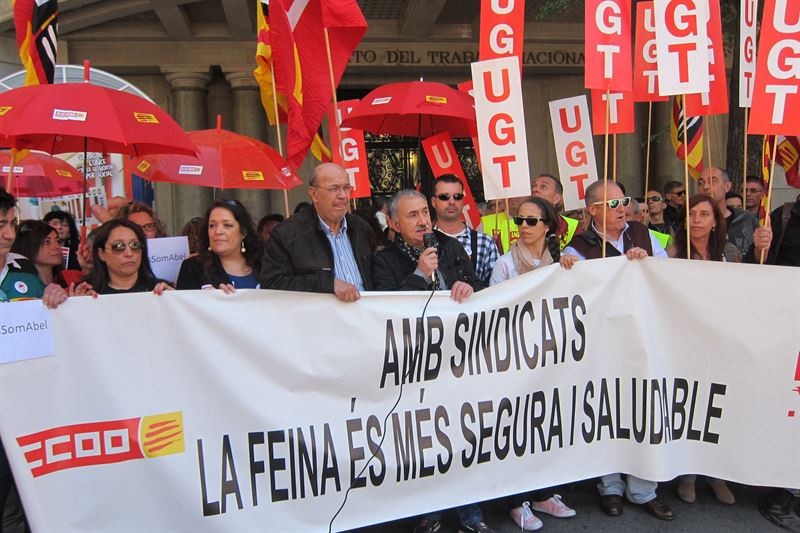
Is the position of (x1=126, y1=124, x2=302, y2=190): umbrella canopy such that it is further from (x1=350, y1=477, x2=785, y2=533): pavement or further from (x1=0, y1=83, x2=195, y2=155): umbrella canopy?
(x1=350, y1=477, x2=785, y2=533): pavement

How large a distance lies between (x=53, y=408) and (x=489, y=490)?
6.97 feet

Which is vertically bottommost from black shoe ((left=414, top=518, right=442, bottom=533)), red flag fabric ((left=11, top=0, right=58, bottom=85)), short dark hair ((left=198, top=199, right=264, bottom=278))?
black shoe ((left=414, top=518, right=442, bottom=533))

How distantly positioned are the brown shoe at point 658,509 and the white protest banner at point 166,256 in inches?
121

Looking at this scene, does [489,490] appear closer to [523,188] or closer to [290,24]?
[523,188]

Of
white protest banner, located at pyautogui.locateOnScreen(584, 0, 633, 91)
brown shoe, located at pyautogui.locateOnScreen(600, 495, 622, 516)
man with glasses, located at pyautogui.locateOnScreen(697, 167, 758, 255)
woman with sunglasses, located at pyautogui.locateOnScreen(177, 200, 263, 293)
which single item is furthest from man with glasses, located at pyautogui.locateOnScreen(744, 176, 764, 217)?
woman with sunglasses, located at pyautogui.locateOnScreen(177, 200, 263, 293)

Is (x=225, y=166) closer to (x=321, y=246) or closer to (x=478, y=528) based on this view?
(x=321, y=246)

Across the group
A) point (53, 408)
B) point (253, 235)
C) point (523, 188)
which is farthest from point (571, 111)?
point (53, 408)

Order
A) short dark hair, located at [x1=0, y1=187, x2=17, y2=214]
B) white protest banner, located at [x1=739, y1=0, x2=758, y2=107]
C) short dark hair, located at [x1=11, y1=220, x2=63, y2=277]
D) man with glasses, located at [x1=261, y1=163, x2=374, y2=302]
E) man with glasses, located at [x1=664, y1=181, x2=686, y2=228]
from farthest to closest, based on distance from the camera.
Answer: man with glasses, located at [x1=664, y1=181, x2=686, y2=228] → white protest banner, located at [x1=739, y1=0, x2=758, y2=107] → short dark hair, located at [x1=11, y1=220, x2=63, y2=277] → man with glasses, located at [x1=261, y1=163, x2=374, y2=302] → short dark hair, located at [x1=0, y1=187, x2=17, y2=214]

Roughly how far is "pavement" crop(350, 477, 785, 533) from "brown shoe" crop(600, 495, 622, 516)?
1.1 inches

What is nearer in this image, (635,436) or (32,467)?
(32,467)

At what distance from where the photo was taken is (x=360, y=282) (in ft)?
12.4

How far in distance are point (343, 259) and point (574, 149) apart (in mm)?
2940

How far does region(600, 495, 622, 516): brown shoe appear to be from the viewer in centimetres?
379

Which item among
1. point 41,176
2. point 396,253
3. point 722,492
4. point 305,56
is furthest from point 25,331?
point 41,176
